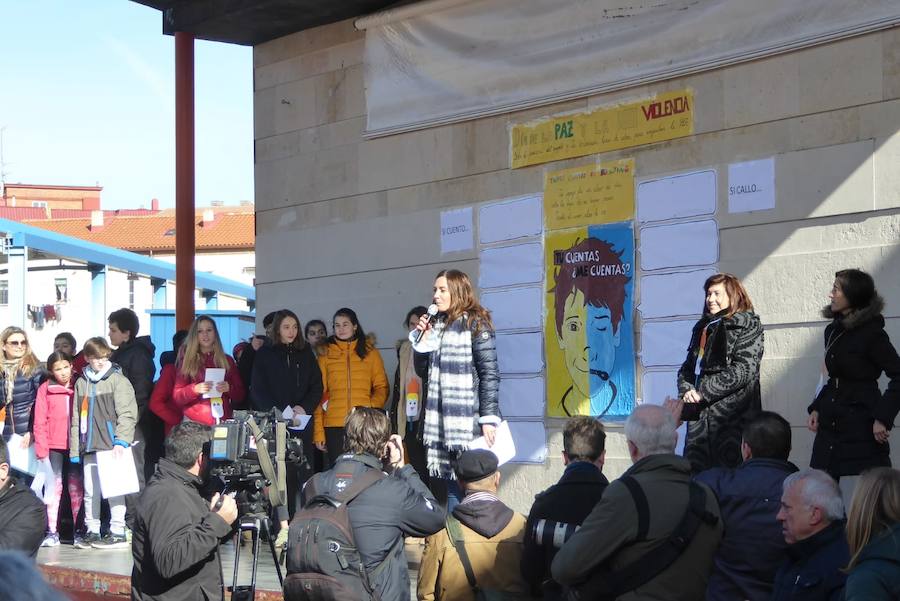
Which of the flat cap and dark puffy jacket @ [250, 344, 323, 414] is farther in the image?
dark puffy jacket @ [250, 344, 323, 414]

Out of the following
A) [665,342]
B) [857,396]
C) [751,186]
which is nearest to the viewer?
[857,396]

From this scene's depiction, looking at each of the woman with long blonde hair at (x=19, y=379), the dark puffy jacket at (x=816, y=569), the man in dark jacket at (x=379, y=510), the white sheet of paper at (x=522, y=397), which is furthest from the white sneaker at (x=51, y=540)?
the dark puffy jacket at (x=816, y=569)

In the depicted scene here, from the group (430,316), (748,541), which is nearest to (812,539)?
(748,541)

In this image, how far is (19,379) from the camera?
991cm

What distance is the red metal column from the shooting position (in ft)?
35.8

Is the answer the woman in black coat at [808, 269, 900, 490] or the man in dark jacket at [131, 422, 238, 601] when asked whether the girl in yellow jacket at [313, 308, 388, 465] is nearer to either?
the man in dark jacket at [131, 422, 238, 601]

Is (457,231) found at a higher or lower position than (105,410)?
higher

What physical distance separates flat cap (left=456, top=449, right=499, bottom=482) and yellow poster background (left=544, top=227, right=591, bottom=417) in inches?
140

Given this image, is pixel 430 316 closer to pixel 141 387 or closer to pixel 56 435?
pixel 141 387

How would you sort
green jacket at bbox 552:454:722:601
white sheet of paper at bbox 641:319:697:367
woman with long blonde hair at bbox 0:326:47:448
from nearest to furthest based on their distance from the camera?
1. green jacket at bbox 552:454:722:601
2. white sheet of paper at bbox 641:319:697:367
3. woman with long blonde hair at bbox 0:326:47:448

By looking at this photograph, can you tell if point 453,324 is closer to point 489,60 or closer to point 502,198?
point 502,198

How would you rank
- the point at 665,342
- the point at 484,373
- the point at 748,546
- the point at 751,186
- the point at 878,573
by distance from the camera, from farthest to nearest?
the point at 665,342, the point at 484,373, the point at 751,186, the point at 748,546, the point at 878,573

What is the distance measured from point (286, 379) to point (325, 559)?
13.7 ft

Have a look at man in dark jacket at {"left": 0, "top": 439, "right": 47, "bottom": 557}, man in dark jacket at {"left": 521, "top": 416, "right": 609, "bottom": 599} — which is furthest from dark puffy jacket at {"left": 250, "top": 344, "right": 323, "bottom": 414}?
man in dark jacket at {"left": 521, "top": 416, "right": 609, "bottom": 599}
